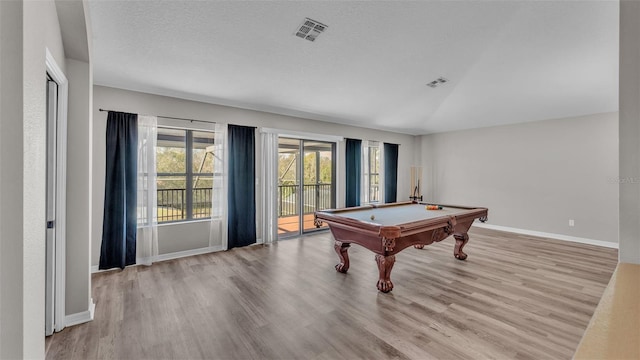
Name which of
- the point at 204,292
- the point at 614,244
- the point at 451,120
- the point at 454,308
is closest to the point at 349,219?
the point at 454,308

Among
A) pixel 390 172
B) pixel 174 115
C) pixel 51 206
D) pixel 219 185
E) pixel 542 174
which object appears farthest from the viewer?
pixel 390 172

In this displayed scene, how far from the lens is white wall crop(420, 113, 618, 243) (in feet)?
16.4

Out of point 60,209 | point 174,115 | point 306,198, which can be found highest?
point 174,115

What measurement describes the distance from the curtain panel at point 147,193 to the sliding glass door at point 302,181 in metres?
2.30

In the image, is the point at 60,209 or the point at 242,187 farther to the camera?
the point at 242,187

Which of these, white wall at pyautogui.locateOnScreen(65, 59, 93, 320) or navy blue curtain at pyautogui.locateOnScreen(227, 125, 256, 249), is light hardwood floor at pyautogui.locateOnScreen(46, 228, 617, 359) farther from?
navy blue curtain at pyautogui.locateOnScreen(227, 125, 256, 249)

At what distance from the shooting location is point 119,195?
370 cm

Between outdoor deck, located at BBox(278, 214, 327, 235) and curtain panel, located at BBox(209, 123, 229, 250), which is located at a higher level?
curtain panel, located at BBox(209, 123, 229, 250)

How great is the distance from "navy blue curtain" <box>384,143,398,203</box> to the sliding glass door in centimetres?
163

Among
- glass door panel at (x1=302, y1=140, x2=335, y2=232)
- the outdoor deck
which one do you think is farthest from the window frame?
the outdoor deck

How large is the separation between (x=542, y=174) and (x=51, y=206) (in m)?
7.79
